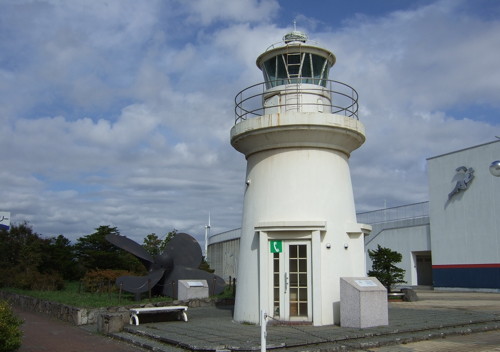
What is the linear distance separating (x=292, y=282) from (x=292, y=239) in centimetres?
107

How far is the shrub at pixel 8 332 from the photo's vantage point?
31.6ft

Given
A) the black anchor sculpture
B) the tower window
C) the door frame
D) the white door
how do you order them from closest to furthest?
the door frame, the white door, the tower window, the black anchor sculpture

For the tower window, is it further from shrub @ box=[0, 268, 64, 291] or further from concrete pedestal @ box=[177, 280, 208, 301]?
shrub @ box=[0, 268, 64, 291]

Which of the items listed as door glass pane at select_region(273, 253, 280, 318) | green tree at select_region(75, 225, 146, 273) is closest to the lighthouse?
door glass pane at select_region(273, 253, 280, 318)

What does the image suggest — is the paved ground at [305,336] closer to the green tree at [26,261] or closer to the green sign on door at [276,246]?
the green sign on door at [276,246]

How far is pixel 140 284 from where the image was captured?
1911 cm

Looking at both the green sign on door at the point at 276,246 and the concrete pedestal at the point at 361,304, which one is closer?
the concrete pedestal at the point at 361,304

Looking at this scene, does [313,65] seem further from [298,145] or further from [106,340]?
[106,340]

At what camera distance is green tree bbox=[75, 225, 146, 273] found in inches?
1286

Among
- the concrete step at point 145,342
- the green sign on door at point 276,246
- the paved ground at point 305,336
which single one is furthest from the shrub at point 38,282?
the green sign on door at point 276,246

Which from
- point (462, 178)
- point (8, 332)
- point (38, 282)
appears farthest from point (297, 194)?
point (462, 178)

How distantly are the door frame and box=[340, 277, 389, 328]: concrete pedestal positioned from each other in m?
0.63

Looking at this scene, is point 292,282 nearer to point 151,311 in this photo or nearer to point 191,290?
point 151,311

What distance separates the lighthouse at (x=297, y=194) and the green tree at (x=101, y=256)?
19.6 meters
